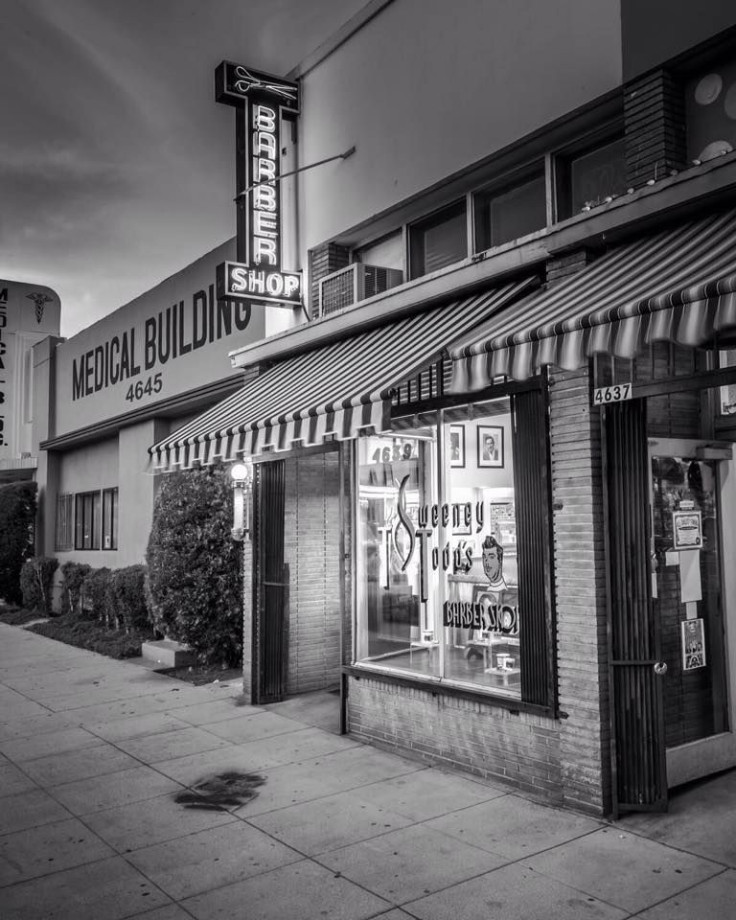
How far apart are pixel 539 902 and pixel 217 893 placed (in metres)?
1.84

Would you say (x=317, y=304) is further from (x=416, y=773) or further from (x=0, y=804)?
(x=0, y=804)

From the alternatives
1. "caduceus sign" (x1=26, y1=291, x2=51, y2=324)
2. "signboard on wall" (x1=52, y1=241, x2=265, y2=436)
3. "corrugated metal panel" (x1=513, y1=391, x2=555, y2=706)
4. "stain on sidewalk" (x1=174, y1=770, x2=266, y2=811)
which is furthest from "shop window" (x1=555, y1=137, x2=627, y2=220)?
"caduceus sign" (x1=26, y1=291, x2=51, y2=324)

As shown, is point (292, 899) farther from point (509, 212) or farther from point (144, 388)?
point (144, 388)

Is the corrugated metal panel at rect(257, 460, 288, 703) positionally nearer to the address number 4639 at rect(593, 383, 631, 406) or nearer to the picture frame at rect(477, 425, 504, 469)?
the picture frame at rect(477, 425, 504, 469)

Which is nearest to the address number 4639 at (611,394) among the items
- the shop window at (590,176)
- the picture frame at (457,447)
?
the shop window at (590,176)

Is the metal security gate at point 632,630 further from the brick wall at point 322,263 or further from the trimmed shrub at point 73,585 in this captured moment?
the trimmed shrub at point 73,585

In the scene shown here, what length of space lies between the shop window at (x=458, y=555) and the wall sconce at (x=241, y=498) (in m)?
2.03

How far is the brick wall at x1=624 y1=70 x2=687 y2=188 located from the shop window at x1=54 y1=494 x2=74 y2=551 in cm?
1779

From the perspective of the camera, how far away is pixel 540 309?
18.7 ft

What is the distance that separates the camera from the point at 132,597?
1451 centimetres

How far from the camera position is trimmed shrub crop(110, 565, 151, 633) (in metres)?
14.4

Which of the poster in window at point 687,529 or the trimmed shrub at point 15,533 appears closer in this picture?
the poster in window at point 687,529

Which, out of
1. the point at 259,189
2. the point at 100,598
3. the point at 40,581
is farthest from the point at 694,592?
the point at 40,581

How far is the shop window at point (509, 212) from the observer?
23.8 ft
